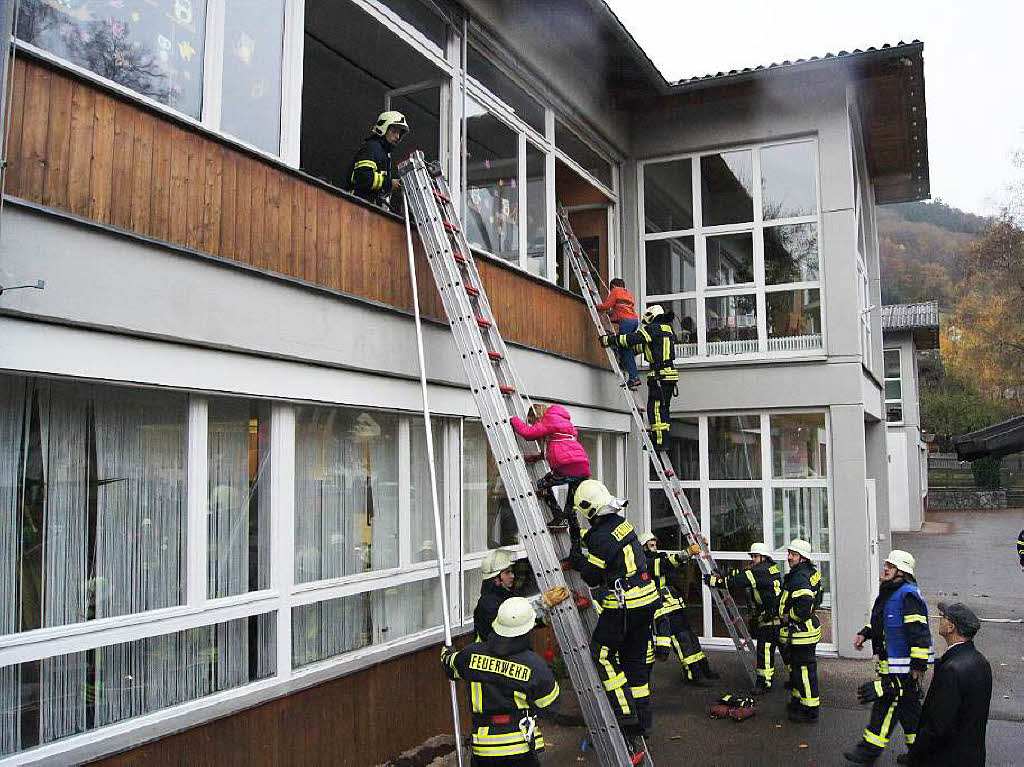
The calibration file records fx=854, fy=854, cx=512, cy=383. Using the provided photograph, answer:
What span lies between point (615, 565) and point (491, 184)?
4.46 metres

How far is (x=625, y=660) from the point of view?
650 centimetres

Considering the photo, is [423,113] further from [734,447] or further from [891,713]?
[891,713]

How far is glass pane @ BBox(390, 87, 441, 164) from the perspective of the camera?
818 cm

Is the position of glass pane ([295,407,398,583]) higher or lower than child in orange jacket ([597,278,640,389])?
lower

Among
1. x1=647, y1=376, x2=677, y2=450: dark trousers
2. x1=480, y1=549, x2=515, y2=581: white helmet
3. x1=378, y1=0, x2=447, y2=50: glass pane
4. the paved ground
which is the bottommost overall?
the paved ground

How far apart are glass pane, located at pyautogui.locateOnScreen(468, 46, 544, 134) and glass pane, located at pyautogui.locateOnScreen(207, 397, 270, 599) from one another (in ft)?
14.9

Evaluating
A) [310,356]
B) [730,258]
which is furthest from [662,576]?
[730,258]

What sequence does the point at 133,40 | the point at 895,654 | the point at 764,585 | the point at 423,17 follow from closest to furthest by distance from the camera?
1. the point at 133,40
2. the point at 895,654
3. the point at 423,17
4. the point at 764,585

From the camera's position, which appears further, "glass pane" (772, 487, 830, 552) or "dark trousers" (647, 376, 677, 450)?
"glass pane" (772, 487, 830, 552)

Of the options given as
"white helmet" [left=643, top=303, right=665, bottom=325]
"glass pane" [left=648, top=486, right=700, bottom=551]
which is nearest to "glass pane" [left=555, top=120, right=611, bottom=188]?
"white helmet" [left=643, top=303, right=665, bottom=325]

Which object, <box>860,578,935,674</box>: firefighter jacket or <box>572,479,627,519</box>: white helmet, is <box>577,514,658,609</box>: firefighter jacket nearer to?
<box>572,479,627,519</box>: white helmet

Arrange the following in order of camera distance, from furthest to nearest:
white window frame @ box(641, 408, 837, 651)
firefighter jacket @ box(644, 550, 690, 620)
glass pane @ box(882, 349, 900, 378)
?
glass pane @ box(882, 349, 900, 378), white window frame @ box(641, 408, 837, 651), firefighter jacket @ box(644, 550, 690, 620)

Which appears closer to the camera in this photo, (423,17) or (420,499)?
(420,499)

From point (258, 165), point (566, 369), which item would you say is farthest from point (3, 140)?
point (566, 369)
